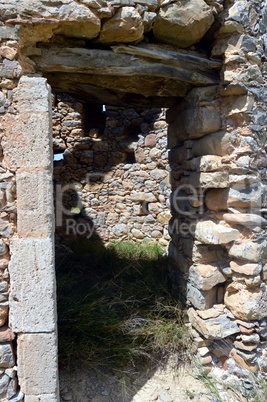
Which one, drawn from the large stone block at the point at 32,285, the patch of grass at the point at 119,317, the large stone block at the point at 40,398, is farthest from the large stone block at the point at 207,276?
the large stone block at the point at 40,398

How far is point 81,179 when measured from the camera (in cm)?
690

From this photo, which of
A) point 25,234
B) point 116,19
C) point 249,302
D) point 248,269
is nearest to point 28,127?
point 25,234

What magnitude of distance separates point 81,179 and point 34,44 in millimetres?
4833

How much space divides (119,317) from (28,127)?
206cm

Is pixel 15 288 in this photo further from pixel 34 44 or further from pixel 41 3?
pixel 41 3

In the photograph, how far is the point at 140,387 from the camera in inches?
101

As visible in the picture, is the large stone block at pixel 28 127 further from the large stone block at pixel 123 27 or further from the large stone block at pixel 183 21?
the large stone block at pixel 183 21

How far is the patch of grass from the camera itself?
2678 millimetres

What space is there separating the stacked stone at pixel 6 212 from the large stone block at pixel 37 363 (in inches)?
2.9

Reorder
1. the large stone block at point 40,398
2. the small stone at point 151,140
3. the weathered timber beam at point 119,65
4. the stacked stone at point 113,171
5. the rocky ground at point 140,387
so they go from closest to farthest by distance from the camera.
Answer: the large stone block at point 40,398
the weathered timber beam at point 119,65
the rocky ground at point 140,387
the small stone at point 151,140
the stacked stone at point 113,171

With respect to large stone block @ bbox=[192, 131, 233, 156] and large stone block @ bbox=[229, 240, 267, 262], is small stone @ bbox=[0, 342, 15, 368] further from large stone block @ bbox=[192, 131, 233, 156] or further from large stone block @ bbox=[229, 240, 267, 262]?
large stone block @ bbox=[192, 131, 233, 156]

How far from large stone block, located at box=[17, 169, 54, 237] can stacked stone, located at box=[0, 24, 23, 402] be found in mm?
62

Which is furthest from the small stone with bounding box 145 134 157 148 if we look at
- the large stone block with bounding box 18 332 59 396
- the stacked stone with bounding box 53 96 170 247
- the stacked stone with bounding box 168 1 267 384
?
the large stone block with bounding box 18 332 59 396

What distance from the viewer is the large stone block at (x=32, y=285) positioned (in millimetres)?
2016
